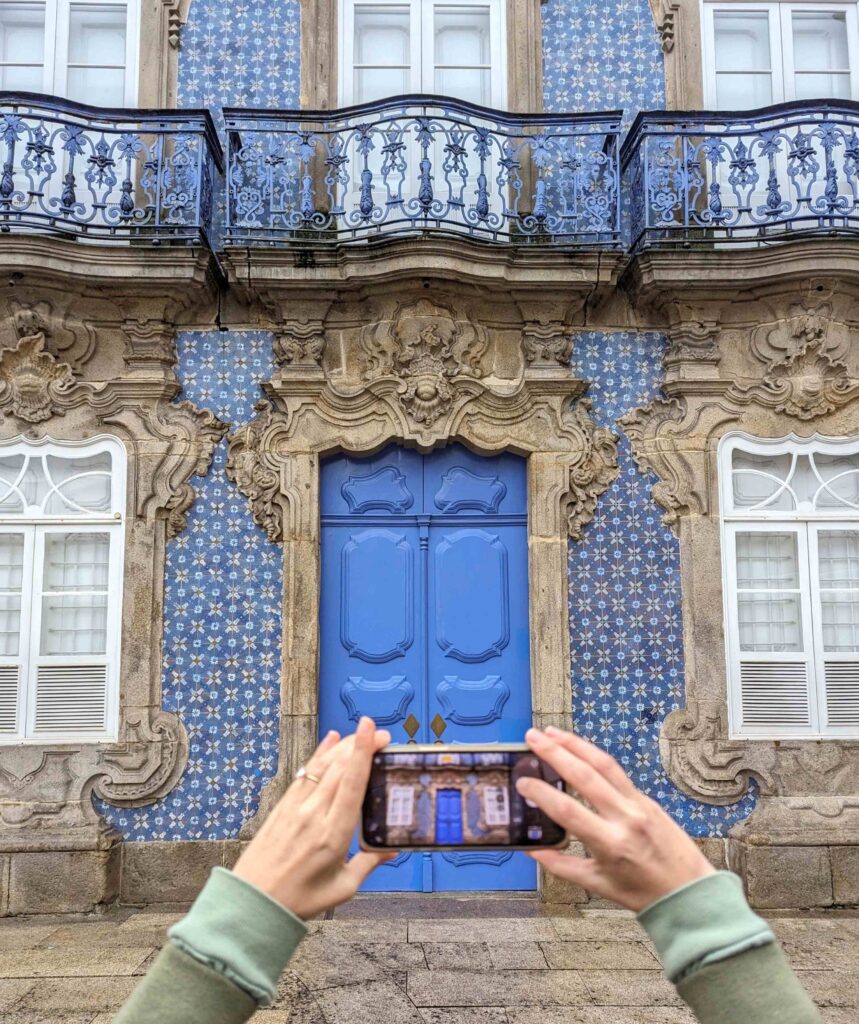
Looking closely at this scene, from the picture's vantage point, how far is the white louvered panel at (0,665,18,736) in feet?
20.2

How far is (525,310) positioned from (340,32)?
2392 millimetres

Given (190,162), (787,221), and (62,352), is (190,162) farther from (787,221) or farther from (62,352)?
(787,221)

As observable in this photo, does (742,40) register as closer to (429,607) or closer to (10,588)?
(429,607)

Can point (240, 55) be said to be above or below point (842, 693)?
above

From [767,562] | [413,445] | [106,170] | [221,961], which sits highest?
[106,170]

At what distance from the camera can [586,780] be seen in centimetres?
94

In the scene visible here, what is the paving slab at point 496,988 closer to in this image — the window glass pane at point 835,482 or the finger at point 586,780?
the window glass pane at point 835,482

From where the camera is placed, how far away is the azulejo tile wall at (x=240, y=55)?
22.4ft

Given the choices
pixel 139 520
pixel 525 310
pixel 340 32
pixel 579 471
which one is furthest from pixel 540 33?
pixel 139 520

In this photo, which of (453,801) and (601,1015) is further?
(601,1015)

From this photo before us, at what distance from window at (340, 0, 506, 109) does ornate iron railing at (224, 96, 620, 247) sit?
1.32ft

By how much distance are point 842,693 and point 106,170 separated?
578cm

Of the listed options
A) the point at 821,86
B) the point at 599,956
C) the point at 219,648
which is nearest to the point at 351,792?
the point at 599,956

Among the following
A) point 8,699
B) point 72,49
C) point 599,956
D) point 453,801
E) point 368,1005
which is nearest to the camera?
point 453,801
